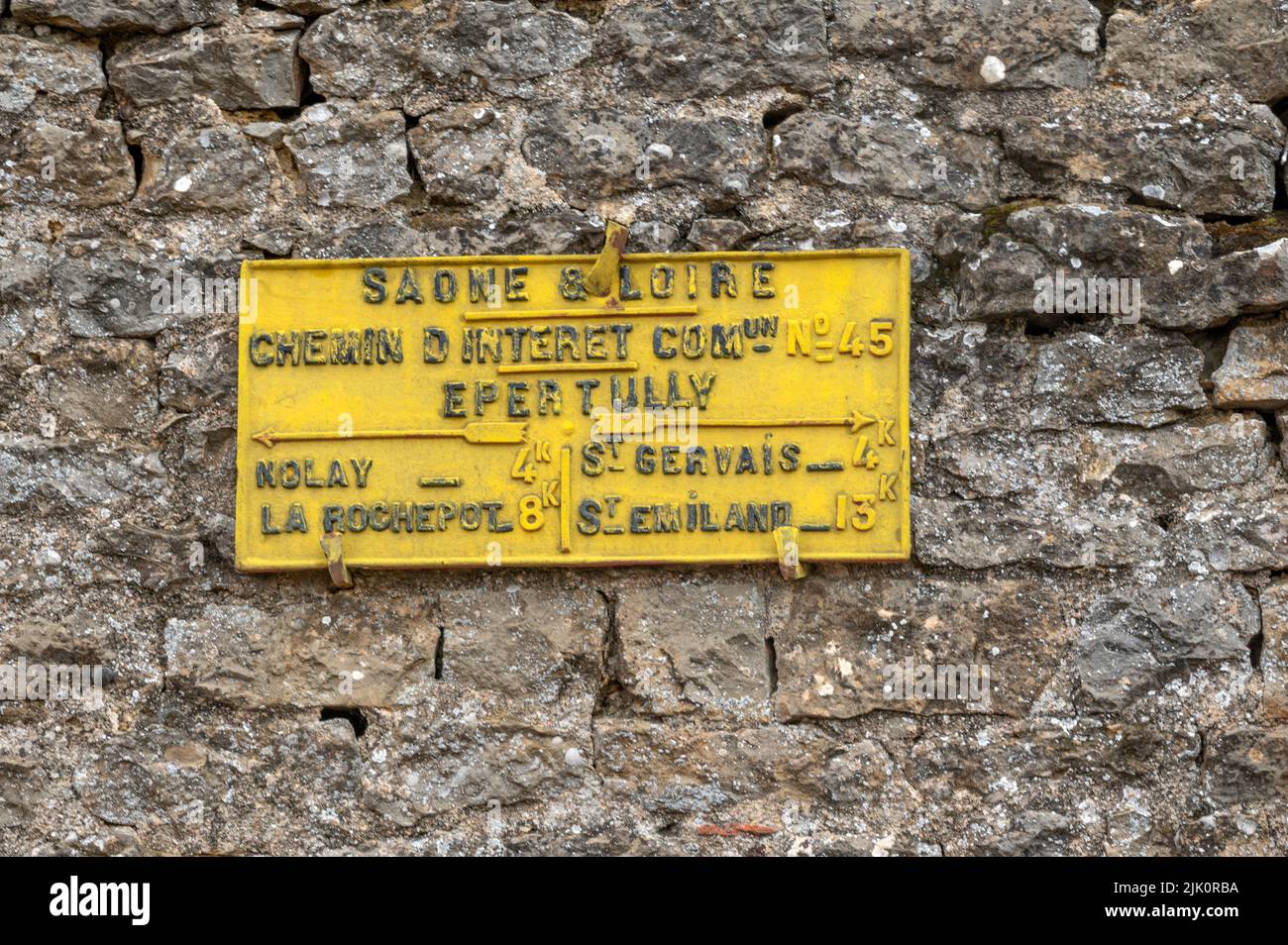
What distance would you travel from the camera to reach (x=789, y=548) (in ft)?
11.1

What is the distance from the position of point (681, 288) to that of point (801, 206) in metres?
0.39

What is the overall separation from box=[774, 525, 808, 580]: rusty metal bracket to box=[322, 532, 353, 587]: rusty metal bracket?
1.06m

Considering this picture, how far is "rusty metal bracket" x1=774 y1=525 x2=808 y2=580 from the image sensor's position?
3.38m

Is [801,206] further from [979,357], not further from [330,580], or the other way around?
[330,580]

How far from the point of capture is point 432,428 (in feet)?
11.4

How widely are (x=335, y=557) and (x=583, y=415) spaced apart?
70 cm

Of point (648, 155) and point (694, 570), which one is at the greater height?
point (648, 155)

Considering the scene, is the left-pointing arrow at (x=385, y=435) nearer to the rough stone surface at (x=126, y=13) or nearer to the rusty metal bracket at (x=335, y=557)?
the rusty metal bracket at (x=335, y=557)

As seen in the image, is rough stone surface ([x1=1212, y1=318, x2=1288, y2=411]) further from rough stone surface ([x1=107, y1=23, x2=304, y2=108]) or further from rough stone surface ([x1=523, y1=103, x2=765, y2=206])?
rough stone surface ([x1=107, y1=23, x2=304, y2=108])

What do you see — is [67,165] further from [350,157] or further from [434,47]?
[434,47]

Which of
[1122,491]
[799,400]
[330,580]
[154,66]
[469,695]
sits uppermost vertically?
[154,66]

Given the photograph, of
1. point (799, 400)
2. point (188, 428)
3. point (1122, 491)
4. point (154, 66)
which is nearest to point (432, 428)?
point (188, 428)

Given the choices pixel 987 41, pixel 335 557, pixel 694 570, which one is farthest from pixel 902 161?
pixel 335 557

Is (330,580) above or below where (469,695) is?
above
